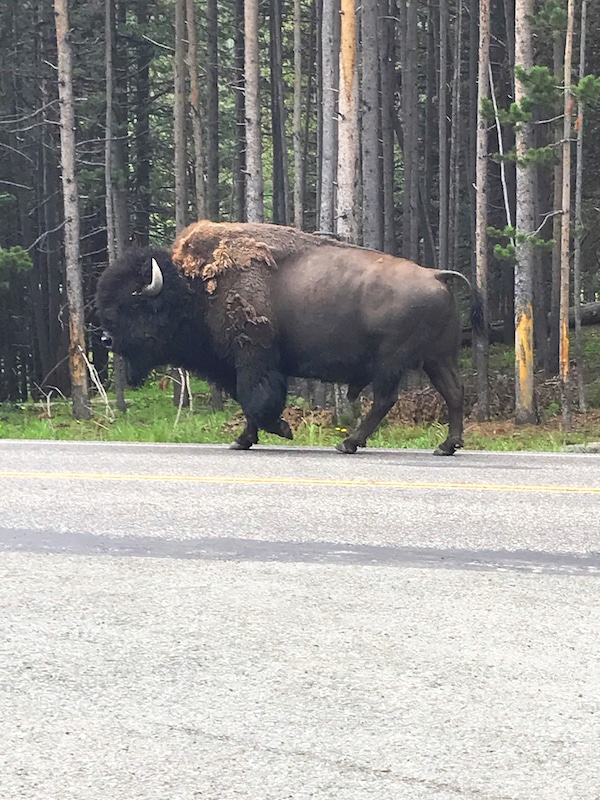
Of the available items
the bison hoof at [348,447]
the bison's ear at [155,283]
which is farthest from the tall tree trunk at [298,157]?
the bison hoof at [348,447]

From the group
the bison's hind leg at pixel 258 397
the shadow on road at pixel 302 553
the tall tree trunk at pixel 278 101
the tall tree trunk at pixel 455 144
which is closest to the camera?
the shadow on road at pixel 302 553

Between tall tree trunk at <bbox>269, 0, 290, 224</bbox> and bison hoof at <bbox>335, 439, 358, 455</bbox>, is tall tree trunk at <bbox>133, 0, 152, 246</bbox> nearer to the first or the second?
tall tree trunk at <bbox>269, 0, 290, 224</bbox>

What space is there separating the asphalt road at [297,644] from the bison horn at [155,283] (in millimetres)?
3854

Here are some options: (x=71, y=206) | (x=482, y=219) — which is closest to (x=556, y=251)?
(x=482, y=219)

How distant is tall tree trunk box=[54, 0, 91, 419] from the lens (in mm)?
21547

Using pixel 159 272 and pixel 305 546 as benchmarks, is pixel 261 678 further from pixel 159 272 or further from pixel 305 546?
pixel 159 272

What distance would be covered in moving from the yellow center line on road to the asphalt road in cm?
24

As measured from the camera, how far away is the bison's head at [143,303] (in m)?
11.5

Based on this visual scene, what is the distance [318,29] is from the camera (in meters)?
28.1

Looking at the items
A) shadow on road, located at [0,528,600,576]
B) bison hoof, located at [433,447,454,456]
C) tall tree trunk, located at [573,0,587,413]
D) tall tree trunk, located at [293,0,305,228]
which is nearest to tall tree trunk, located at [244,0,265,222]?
tall tree trunk, located at [293,0,305,228]

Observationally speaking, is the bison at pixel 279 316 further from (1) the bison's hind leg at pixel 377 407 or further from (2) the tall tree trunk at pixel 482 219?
(2) the tall tree trunk at pixel 482 219

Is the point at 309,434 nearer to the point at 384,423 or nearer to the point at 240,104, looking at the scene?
the point at 384,423

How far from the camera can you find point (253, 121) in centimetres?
2067

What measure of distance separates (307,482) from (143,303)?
12.8ft
